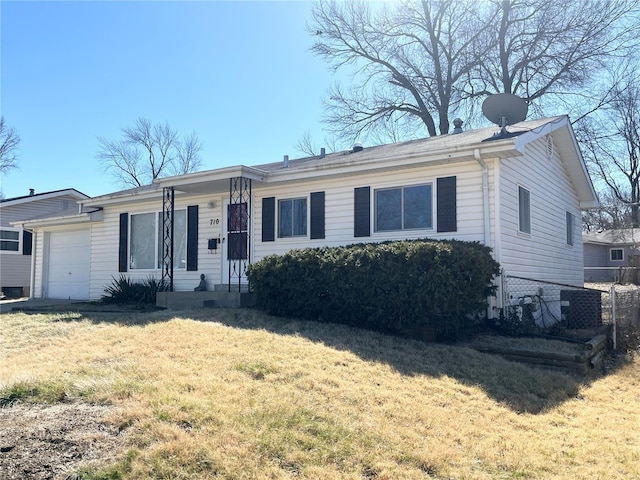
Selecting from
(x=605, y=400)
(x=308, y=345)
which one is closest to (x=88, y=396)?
(x=308, y=345)

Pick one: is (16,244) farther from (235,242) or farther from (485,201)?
(485,201)

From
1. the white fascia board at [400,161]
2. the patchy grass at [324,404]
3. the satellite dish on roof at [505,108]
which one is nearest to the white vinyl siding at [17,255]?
the white fascia board at [400,161]

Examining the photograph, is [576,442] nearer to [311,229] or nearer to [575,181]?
[311,229]

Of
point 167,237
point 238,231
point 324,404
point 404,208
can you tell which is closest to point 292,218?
point 238,231

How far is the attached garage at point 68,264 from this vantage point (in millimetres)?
16016

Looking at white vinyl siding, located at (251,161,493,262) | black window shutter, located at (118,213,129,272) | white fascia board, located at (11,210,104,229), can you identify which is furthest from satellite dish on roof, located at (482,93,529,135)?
white fascia board, located at (11,210,104,229)

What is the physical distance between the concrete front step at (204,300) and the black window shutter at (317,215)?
194cm

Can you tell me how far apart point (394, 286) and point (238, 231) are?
554cm

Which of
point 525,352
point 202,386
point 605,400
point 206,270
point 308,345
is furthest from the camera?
point 206,270

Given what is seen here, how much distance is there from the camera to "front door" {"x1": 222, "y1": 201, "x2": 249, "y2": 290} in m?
11.9

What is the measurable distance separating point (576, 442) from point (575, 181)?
11.9m

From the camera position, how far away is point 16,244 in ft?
71.1

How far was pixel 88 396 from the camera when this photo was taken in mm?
4277

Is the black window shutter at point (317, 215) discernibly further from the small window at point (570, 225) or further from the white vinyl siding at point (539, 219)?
the small window at point (570, 225)
